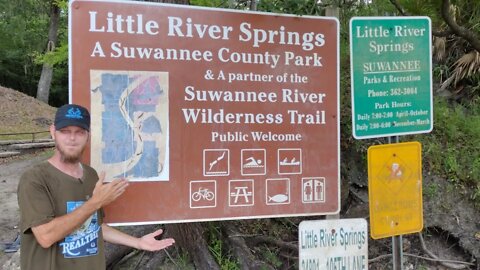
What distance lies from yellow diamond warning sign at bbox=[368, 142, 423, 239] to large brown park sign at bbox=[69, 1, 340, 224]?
1.43ft

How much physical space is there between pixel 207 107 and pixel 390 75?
53.4 inches

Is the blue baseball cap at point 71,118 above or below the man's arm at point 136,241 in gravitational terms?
above

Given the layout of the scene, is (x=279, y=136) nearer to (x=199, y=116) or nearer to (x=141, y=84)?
(x=199, y=116)

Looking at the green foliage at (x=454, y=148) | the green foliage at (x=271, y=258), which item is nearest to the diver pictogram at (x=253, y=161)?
the green foliage at (x=271, y=258)

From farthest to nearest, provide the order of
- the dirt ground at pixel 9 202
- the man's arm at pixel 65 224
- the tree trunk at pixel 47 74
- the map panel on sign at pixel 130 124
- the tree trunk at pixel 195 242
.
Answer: the tree trunk at pixel 47 74
the dirt ground at pixel 9 202
the tree trunk at pixel 195 242
the map panel on sign at pixel 130 124
the man's arm at pixel 65 224

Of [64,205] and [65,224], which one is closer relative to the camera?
[65,224]

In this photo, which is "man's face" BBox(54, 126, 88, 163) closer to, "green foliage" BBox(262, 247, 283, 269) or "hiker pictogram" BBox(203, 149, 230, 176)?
"hiker pictogram" BBox(203, 149, 230, 176)

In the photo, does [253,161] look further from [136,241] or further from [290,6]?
[290,6]

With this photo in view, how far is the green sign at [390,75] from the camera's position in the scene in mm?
3336

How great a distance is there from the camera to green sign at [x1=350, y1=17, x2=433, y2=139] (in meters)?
3.34

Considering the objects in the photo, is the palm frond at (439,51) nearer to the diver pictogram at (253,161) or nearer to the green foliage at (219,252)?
the green foliage at (219,252)

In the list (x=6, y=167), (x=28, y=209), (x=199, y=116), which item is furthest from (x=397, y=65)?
(x=6, y=167)

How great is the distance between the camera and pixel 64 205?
260 cm

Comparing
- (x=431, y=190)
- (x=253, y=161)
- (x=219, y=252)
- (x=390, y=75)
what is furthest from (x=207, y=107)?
(x=431, y=190)
